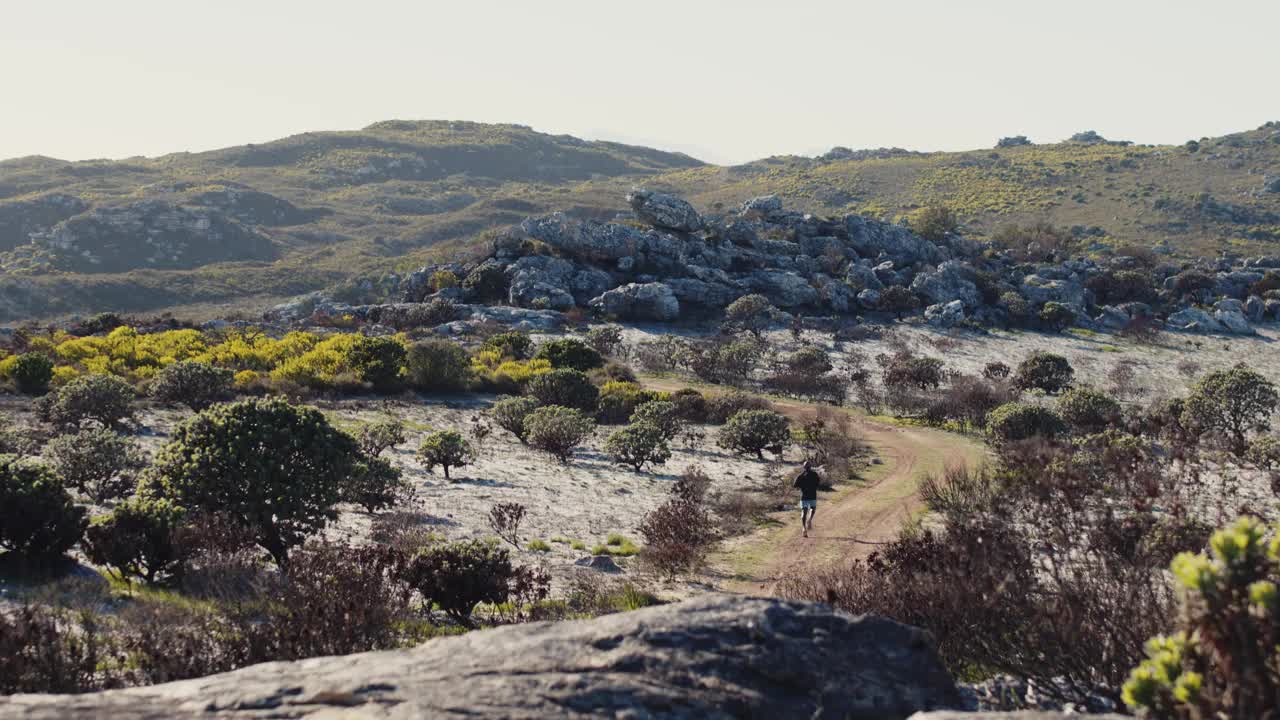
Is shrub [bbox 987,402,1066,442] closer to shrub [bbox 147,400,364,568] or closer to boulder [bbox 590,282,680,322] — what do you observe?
shrub [bbox 147,400,364,568]

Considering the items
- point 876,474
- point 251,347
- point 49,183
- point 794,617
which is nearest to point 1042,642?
point 794,617

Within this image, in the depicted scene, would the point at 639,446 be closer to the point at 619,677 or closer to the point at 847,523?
the point at 847,523

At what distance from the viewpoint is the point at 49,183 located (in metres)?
132

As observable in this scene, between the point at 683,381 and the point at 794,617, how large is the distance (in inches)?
1529

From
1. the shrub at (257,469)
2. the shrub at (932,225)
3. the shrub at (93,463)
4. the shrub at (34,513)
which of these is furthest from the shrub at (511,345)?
the shrub at (932,225)

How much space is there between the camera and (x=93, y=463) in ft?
51.3

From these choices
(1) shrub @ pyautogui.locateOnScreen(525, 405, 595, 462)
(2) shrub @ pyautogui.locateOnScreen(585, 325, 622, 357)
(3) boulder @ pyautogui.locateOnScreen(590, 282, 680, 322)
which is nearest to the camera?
(1) shrub @ pyautogui.locateOnScreen(525, 405, 595, 462)

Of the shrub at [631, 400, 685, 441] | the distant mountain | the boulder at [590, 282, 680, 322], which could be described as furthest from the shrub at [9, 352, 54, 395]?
the distant mountain

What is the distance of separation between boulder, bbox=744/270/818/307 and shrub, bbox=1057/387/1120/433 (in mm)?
39657

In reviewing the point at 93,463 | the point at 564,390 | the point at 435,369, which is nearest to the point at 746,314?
the point at 564,390

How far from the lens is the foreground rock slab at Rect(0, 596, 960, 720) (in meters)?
4.39

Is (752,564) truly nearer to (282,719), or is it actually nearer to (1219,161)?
(282,719)

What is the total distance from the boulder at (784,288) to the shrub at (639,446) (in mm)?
45480

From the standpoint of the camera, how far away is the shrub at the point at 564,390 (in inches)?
1312
